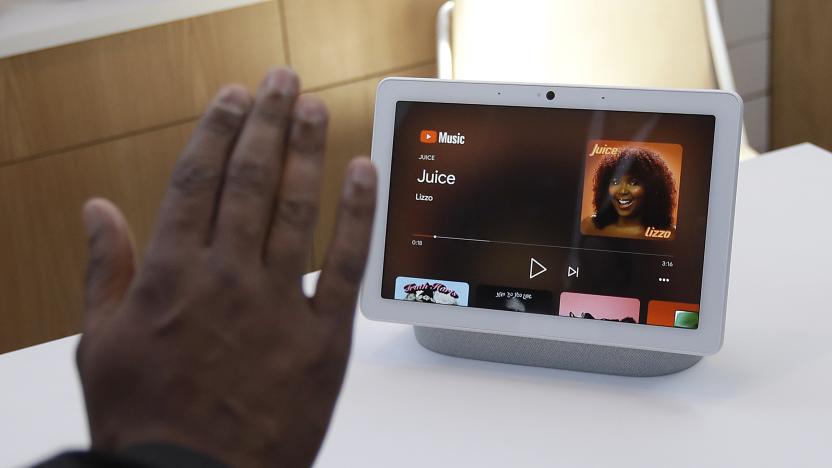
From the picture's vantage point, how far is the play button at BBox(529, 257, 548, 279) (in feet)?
3.12

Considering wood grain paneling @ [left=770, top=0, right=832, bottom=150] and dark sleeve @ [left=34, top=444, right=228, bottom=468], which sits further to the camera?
wood grain paneling @ [left=770, top=0, right=832, bottom=150]

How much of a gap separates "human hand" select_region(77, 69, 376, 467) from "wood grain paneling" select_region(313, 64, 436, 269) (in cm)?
197

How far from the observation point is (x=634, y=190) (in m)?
0.91

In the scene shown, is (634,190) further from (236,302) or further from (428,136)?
(236,302)

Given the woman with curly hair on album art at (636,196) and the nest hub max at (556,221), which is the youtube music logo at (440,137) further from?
the woman with curly hair on album art at (636,196)

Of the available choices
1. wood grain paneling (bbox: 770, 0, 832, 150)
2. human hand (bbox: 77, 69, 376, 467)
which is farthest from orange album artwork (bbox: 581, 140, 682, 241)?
wood grain paneling (bbox: 770, 0, 832, 150)

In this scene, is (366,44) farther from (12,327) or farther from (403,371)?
(403,371)

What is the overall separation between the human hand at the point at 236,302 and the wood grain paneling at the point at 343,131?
6.46 ft

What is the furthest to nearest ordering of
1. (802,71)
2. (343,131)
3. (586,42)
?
(802,71) < (343,131) < (586,42)

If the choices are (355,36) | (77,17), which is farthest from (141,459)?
(355,36)

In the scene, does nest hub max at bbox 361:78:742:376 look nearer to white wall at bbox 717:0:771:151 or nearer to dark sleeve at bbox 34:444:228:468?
dark sleeve at bbox 34:444:228:468

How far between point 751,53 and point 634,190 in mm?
2303

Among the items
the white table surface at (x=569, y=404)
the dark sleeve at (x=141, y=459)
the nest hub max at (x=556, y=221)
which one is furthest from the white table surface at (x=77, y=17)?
the dark sleeve at (x=141, y=459)

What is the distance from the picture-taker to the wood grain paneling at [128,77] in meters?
2.20
